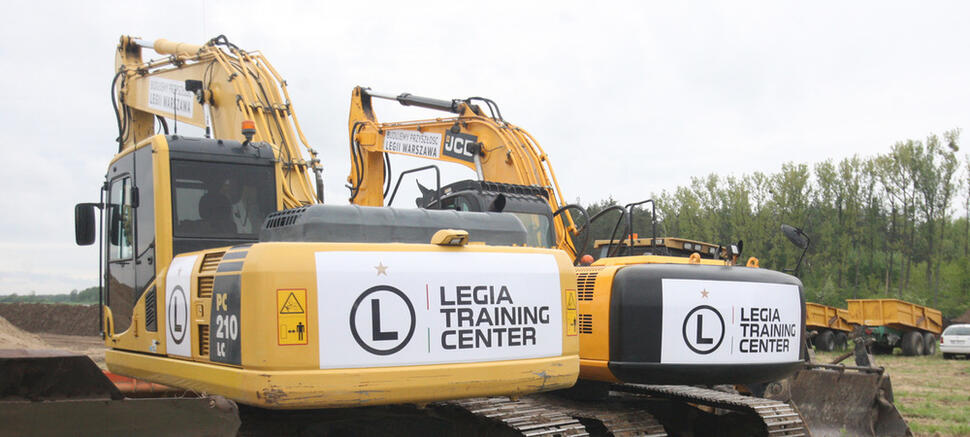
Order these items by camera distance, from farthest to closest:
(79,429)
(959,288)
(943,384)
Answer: (959,288) → (943,384) → (79,429)

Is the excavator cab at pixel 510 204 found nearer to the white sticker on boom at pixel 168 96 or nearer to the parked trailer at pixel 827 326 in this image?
the white sticker on boom at pixel 168 96

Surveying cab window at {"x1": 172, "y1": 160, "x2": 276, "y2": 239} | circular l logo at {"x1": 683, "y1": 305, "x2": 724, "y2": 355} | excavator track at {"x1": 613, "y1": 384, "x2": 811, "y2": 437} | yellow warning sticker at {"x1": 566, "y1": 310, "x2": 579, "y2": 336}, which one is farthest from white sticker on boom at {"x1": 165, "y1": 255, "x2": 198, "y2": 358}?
excavator track at {"x1": 613, "y1": 384, "x2": 811, "y2": 437}

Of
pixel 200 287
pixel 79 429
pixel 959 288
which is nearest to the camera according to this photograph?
pixel 79 429

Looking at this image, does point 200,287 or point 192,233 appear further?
point 192,233

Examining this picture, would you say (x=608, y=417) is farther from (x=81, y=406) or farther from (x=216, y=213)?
(x=81, y=406)

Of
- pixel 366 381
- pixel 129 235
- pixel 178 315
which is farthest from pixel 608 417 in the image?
pixel 129 235

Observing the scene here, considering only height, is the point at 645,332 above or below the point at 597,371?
above

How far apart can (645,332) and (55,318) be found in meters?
34.9

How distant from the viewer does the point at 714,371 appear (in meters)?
5.68

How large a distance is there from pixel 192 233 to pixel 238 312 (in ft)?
4.66

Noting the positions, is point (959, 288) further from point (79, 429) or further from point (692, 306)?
point (79, 429)

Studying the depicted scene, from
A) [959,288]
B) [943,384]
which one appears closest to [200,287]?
[943,384]

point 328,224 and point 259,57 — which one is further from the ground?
point 259,57

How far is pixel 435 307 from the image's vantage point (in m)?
4.28
